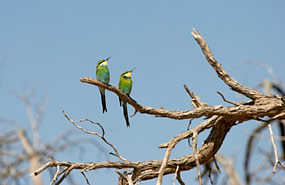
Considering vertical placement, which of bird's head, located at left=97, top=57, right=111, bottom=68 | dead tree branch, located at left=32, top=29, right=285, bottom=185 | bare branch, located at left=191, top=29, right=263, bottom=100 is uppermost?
bird's head, located at left=97, top=57, right=111, bottom=68

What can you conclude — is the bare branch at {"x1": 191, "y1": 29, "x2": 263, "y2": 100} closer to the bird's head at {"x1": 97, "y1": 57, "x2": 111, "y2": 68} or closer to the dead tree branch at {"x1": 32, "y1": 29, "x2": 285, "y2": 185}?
the dead tree branch at {"x1": 32, "y1": 29, "x2": 285, "y2": 185}

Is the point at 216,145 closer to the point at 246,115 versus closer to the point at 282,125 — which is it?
the point at 246,115

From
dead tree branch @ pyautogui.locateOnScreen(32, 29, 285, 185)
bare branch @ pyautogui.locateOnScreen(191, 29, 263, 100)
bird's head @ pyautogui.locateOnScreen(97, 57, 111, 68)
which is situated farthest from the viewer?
bird's head @ pyautogui.locateOnScreen(97, 57, 111, 68)

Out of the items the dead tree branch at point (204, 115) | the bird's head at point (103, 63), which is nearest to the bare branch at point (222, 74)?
the dead tree branch at point (204, 115)

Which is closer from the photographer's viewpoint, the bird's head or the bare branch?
the bare branch

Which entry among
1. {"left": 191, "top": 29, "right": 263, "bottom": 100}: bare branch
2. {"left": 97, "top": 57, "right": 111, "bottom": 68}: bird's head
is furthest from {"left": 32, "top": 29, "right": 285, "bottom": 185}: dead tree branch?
{"left": 97, "top": 57, "right": 111, "bottom": 68}: bird's head

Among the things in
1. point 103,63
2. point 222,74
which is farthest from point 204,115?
point 103,63

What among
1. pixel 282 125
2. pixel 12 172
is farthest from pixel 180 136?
pixel 12 172

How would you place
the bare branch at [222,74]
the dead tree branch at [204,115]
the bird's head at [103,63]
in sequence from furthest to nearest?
the bird's head at [103,63] < the bare branch at [222,74] < the dead tree branch at [204,115]

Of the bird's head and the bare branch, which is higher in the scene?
the bird's head

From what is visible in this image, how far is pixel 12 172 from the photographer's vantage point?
8.77m

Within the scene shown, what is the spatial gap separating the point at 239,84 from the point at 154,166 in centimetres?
97

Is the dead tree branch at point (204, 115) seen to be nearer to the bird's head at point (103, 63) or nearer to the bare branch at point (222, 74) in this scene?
the bare branch at point (222, 74)

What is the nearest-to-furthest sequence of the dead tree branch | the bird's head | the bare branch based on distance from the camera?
the dead tree branch < the bare branch < the bird's head
